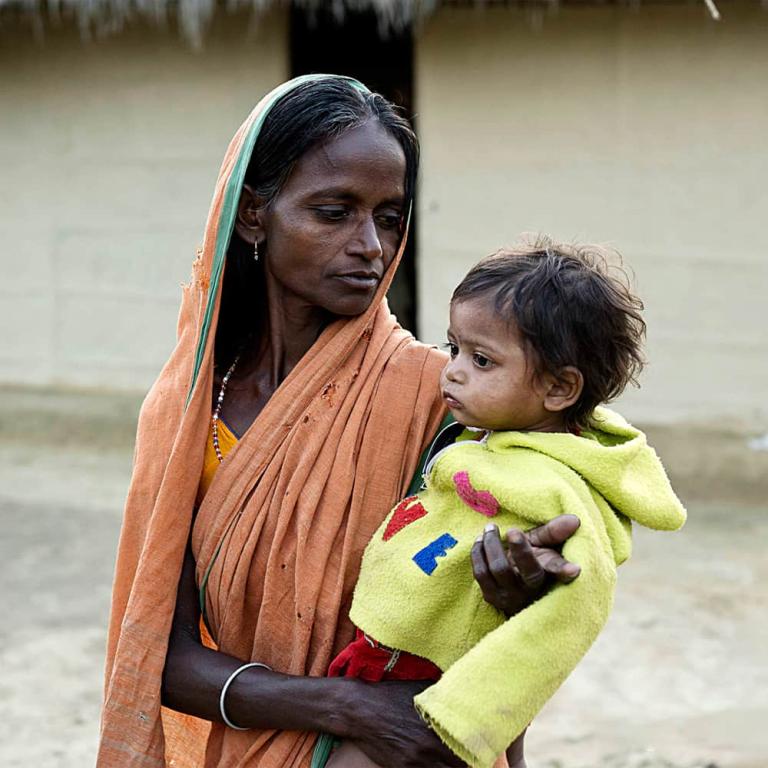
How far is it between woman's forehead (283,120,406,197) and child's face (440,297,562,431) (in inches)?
11.3

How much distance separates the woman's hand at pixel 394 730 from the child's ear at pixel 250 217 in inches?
31.9

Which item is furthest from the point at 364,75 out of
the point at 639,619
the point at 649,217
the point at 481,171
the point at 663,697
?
the point at 663,697

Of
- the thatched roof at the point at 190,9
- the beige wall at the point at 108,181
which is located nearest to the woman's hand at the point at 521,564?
the thatched roof at the point at 190,9

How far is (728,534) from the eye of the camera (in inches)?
256

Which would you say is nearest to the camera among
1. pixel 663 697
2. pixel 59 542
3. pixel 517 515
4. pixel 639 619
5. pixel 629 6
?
pixel 517 515

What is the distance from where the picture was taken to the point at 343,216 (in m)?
2.07

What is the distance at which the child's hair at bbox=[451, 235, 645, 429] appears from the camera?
184cm

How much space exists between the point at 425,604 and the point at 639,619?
3642 mm

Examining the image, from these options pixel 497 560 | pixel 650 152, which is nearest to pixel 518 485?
pixel 497 560

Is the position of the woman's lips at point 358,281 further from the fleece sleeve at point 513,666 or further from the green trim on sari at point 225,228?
the fleece sleeve at point 513,666

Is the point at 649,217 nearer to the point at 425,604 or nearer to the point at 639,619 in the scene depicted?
the point at 639,619

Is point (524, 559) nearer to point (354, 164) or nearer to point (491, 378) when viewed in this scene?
point (491, 378)

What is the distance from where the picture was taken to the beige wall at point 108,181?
808cm

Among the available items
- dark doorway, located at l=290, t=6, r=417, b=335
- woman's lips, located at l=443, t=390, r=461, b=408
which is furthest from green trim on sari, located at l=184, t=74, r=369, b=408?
dark doorway, located at l=290, t=6, r=417, b=335
